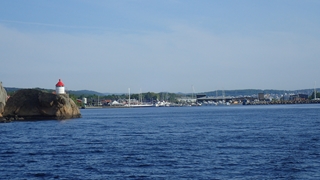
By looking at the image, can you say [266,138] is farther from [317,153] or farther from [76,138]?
[76,138]

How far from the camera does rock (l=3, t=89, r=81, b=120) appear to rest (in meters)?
91.5

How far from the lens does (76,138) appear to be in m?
48.6

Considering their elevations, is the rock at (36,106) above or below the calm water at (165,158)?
above

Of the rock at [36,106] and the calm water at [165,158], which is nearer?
the calm water at [165,158]

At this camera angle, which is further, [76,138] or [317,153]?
[76,138]

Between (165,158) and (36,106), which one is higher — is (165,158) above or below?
below

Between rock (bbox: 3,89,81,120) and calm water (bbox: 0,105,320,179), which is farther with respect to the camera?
rock (bbox: 3,89,81,120)

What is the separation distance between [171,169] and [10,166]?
9.94 meters

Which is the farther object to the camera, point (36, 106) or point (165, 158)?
point (36, 106)

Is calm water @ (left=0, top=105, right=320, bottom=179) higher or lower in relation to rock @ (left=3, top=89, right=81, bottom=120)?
lower

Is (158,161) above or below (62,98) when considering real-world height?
below

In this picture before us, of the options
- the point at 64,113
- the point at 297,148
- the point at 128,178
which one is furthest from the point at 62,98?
the point at 128,178

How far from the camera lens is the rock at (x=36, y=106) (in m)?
91.5

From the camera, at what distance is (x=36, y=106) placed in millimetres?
94250
